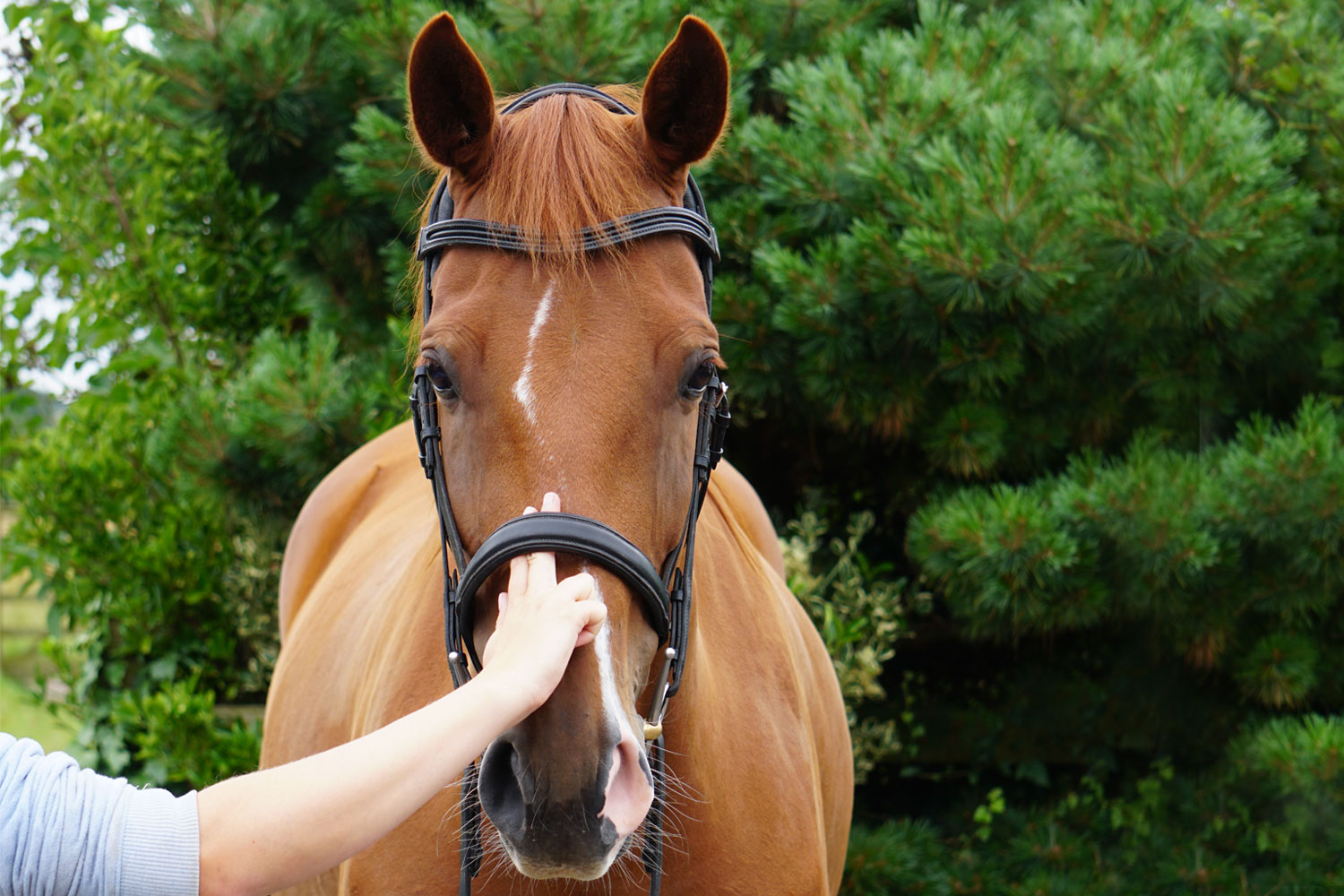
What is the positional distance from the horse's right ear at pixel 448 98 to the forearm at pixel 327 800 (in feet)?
3.09

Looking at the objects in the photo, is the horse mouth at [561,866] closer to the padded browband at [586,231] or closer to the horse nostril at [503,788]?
the horse nostril at [503,788]

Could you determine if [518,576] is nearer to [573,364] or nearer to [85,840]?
[573,364]

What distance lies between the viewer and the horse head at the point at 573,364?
1369mm

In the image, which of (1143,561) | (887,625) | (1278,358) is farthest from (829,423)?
(1278,358)

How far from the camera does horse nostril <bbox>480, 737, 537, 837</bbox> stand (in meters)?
1.38

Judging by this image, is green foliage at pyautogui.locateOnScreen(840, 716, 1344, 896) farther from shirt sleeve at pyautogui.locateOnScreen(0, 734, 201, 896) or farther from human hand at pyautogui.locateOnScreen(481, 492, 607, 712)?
shirt sleeve at pyautogui.locateOnScreen(0, 734, 201, 896)

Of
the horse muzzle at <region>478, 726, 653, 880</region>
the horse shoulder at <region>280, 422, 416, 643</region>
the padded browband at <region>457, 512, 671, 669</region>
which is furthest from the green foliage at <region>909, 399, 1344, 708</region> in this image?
the horse muzzle at <region>478, 726, 653, 880</region>

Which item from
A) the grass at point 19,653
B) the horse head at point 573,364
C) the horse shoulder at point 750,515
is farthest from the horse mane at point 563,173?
the grass at point 19,653

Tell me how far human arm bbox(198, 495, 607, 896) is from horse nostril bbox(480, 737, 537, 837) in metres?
0.18

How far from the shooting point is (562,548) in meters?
1.39

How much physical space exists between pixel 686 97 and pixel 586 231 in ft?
1.08

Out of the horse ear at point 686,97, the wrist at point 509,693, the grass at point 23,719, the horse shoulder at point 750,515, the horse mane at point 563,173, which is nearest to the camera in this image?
the wrist at point 509,693

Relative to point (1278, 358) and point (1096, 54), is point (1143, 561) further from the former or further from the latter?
point (1096, 54)

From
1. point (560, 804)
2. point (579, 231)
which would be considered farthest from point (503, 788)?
point (579, 231)
